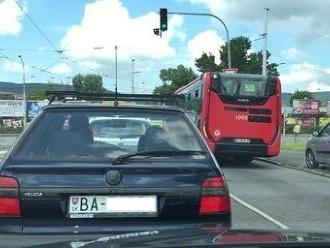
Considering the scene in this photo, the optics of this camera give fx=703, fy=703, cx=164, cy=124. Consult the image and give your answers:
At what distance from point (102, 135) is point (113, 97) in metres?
0.60

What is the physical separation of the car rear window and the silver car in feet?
45.4

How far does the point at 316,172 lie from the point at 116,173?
1473 centimetres

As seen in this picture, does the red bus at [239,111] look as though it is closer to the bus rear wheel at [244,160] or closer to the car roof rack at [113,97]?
the bus rear wheel at [244,160]

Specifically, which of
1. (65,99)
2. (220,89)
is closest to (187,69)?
(220,89)

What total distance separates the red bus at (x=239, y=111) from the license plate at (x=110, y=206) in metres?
16.9

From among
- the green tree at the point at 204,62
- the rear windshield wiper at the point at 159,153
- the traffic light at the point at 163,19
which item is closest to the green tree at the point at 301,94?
the green tree at the point at 204,62

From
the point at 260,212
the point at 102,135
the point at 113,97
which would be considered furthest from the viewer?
the point at 260,212

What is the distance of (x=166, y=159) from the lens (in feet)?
16.6

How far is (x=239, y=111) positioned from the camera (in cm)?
2175

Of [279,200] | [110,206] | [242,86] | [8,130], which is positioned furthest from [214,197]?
[8,130]

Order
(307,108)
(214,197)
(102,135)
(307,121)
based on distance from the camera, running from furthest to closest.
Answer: (307,108) < (307,121) < (102,135) < (214,197)

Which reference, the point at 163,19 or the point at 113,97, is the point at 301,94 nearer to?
the point at 163,19

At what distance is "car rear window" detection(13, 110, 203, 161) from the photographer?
16.9 ft

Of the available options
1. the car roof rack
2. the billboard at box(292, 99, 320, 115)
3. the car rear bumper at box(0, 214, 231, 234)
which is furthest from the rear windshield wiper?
the billboard at box(292, 99, 320, 115)
